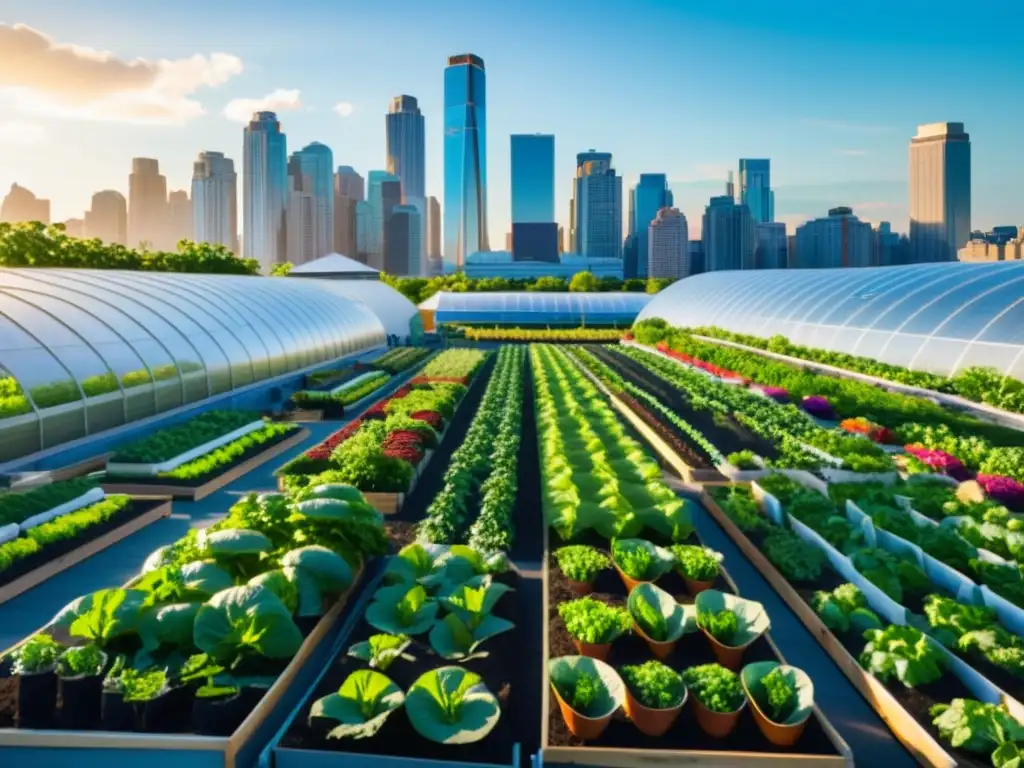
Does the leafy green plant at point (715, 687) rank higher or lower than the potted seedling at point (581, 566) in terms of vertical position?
lower

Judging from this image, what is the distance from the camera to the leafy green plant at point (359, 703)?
5379 millimetres

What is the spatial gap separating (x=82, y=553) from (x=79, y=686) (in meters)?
4.68

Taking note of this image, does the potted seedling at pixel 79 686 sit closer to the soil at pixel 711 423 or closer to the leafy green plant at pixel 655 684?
the leafy green plant at pixel 655 684

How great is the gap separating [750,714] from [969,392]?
16.3 m

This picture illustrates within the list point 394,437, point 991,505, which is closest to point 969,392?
point 991,505

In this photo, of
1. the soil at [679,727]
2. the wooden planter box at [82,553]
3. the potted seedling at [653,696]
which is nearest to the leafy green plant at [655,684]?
the potted seedling at [653,696]

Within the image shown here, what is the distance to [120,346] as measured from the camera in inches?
634

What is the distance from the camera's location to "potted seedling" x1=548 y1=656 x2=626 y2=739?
5.50 meters

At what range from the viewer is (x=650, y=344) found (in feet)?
133

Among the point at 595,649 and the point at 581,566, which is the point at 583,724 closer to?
the point at 595,649

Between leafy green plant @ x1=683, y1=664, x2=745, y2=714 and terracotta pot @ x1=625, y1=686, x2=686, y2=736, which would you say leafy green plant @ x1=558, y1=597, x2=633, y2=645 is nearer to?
leafy green plant @ x1=683, y1=664, x2=745, y2=714

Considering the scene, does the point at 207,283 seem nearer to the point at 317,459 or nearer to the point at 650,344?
the point at 317,459

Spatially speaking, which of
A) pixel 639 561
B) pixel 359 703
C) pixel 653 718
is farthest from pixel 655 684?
pixel 639 561

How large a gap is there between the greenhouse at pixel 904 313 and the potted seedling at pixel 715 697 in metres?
16.7
